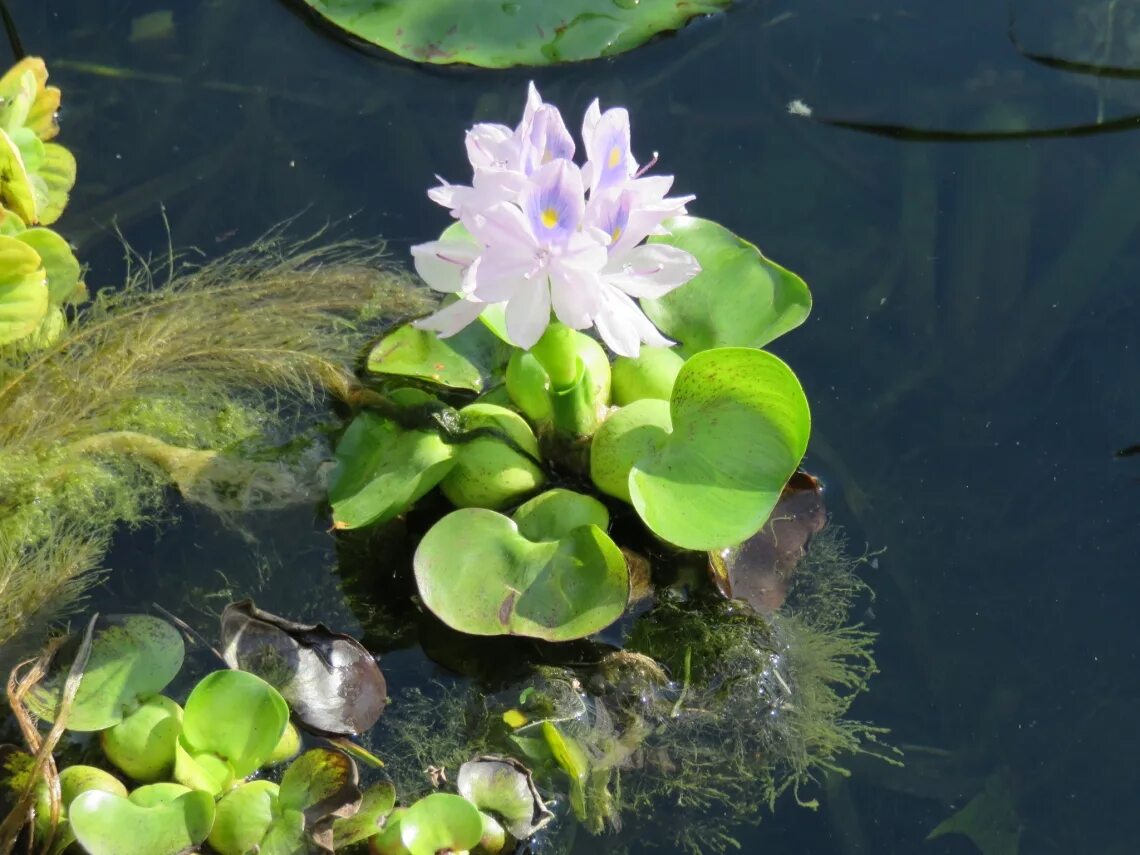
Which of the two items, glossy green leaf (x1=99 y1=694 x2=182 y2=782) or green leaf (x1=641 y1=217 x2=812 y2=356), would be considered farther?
green leaf (x1=641 y1=217 x2=812 y2=356)

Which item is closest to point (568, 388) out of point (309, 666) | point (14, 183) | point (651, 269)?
point (651, 269)

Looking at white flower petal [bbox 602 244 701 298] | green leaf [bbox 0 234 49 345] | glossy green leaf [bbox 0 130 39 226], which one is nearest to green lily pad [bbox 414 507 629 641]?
white flower petal [bbox 602 244 701 298]

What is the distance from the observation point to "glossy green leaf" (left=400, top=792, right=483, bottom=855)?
1.87m

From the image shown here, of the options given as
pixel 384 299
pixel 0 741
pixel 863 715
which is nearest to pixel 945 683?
pixel 863 715

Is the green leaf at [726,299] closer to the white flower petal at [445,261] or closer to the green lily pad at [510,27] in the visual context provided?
the white flower petal at [445,261]

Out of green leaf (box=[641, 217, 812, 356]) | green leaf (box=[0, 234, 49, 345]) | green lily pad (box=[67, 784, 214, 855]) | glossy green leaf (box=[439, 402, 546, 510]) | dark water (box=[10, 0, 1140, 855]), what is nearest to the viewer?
green lily pad (box=[67, 784, 214, 855])

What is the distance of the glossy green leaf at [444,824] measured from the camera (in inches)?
73.5

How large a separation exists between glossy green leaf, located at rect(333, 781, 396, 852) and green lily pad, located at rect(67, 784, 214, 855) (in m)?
0.21

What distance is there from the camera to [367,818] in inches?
76.0

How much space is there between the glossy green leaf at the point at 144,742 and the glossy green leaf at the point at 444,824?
44cm

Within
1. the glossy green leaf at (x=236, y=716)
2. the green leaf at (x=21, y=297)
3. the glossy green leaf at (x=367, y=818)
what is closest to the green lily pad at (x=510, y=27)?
the green leaf at (x=21, y=297)

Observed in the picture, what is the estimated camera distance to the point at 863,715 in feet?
7.16

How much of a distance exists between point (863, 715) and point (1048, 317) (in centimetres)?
105

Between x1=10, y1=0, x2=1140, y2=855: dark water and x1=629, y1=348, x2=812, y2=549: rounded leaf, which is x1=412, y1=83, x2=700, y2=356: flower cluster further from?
x1=10, y1=0, x2=1140, y2=855: dark water
